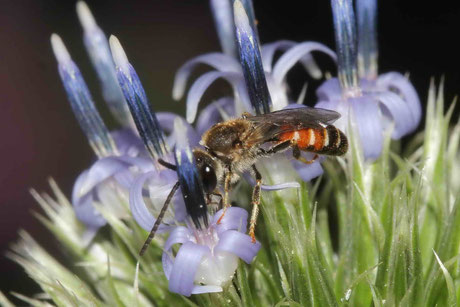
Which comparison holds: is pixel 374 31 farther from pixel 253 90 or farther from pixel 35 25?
pixel 35 25

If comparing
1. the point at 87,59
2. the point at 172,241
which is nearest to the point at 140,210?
the point at 172,241

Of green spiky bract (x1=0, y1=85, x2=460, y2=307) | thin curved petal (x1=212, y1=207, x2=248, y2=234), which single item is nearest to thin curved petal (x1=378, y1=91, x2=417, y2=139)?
green spiky bract (x1=0, y1=85, x2=460, y2=307)

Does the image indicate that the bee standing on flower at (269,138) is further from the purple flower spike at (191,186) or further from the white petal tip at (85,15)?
the white petal tip at (85,15)

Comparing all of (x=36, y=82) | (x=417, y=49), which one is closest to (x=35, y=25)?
(x=36, y=82)

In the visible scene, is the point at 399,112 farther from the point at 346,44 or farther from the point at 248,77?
the point at 248,77

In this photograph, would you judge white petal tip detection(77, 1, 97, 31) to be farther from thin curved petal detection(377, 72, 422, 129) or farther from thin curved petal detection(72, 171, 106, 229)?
thin curved petal detection(377, 72, 422, 129)

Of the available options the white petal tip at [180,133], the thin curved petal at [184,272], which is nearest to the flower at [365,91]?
the white petal tip at [180,133]
